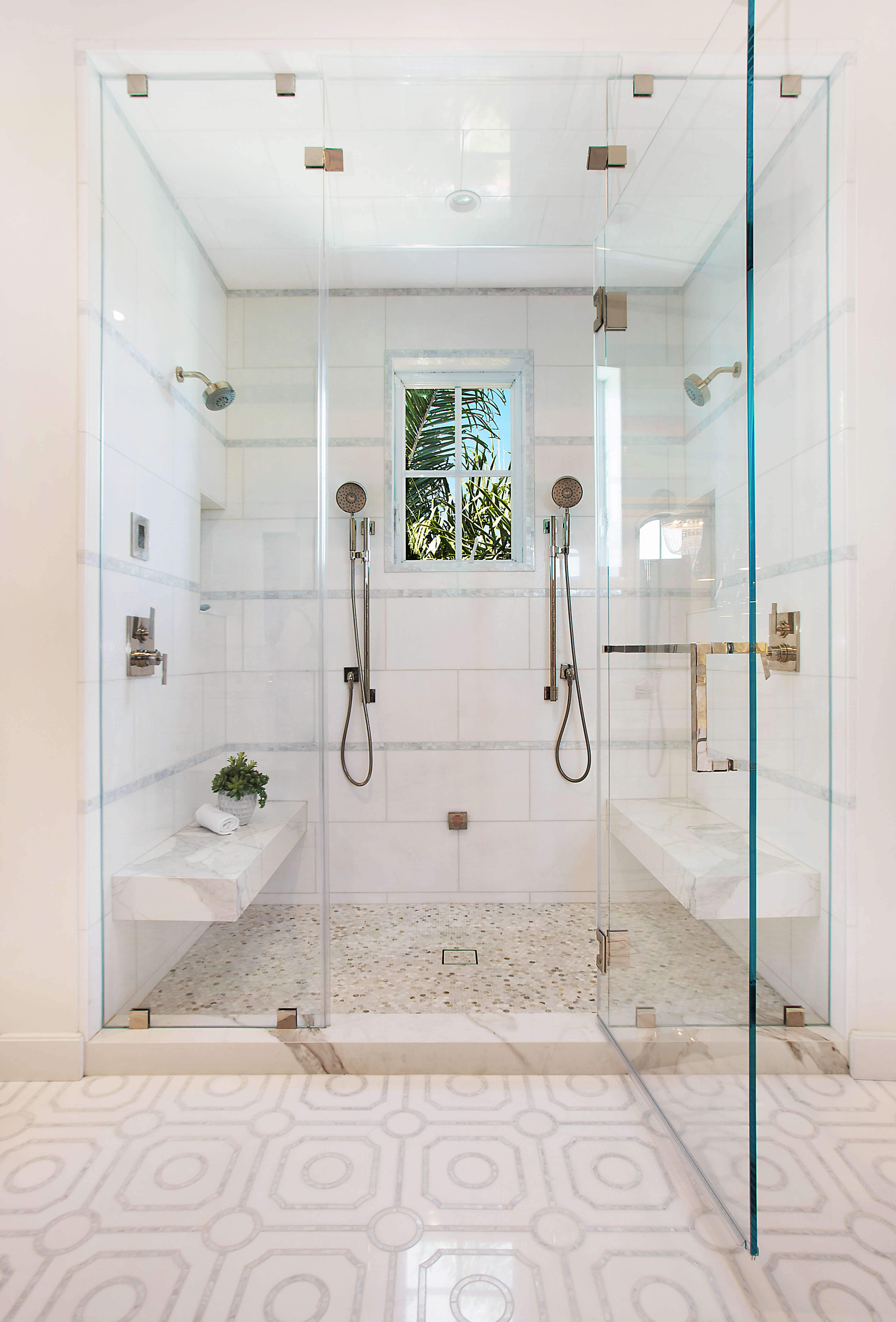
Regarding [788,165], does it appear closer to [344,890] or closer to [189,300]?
[189,300]

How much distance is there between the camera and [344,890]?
273 cm

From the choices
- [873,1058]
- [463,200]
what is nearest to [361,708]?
[463,200]

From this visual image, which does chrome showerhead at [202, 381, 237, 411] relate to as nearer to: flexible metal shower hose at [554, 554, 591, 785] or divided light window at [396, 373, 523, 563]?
divided light window at [396, 373, 523, 563]

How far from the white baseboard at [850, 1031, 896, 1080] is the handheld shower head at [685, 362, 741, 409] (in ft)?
4.95

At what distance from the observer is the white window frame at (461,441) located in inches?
110

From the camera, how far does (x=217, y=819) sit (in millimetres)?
1756

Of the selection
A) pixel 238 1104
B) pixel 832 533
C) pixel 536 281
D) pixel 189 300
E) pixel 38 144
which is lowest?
pixel 238 1104

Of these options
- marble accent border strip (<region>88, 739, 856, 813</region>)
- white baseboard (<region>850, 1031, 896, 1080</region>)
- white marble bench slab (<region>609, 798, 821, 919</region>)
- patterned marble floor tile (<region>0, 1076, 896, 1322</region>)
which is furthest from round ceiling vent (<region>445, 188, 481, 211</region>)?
white baseboard (<region>850, 1031, 896, 1080</region>)

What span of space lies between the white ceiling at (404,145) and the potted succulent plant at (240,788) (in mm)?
1224

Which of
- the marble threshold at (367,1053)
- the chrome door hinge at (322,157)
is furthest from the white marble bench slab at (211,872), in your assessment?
the chrome door hinge at (322,157)

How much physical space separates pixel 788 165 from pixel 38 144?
1.71m

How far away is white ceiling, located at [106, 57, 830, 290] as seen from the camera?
155 cm

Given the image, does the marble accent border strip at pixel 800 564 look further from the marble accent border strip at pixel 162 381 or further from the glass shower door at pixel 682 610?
the marble accent border strip at pixel 162 381

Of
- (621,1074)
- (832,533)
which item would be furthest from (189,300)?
(621,1074)
